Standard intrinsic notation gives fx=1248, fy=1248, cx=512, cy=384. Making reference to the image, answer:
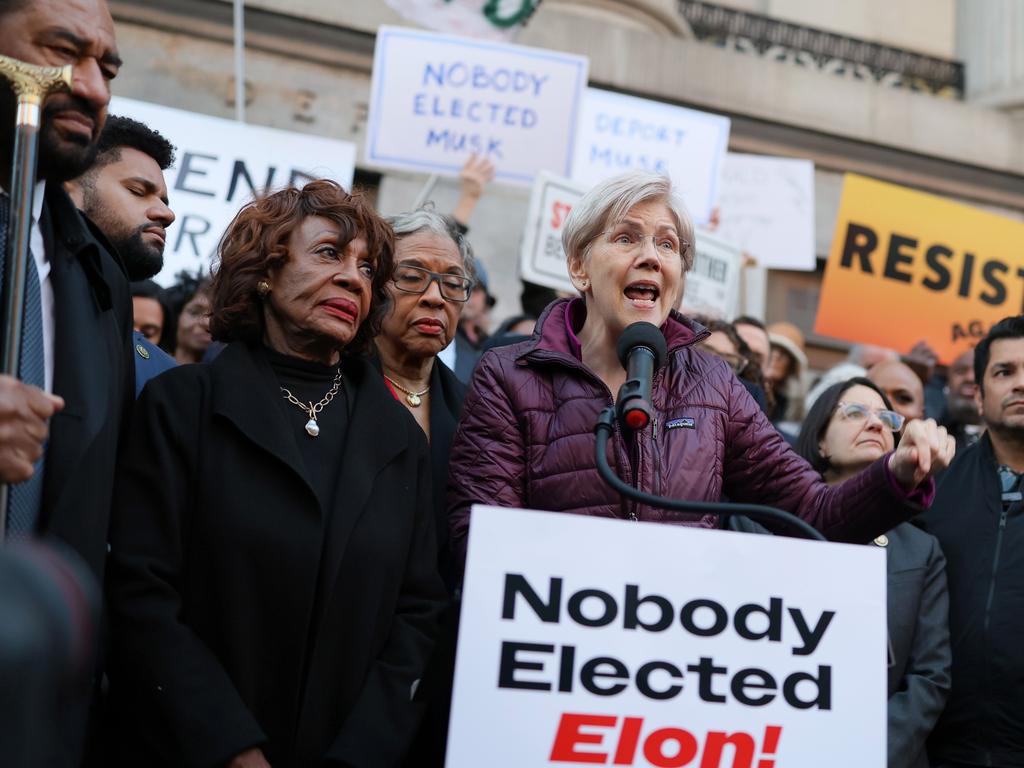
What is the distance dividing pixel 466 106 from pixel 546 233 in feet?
3.40

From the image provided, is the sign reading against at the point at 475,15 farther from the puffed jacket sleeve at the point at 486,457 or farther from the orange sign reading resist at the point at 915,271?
the puffed jacket sleeve at the point at 486,457

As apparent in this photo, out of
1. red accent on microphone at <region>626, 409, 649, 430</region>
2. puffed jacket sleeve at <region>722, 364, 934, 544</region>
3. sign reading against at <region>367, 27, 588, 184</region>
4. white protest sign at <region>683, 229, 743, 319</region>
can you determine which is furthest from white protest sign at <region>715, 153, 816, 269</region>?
red accent on microphone at <region>626, 409, 649, 430</region>

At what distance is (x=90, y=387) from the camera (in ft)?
7.32

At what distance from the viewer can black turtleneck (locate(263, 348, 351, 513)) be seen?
2.65m

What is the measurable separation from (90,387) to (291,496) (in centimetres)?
51

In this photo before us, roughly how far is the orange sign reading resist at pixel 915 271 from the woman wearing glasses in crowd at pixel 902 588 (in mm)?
2342

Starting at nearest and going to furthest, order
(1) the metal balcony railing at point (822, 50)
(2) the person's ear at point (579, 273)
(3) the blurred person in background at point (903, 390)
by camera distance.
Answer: (2) the person's ear at point (579, 273) < (3) the blurred person in background at point (903, 390) < (1) the metal balcony railing at point (822, 50)

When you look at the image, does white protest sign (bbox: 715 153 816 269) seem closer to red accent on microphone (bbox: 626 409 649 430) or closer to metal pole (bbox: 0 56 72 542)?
red accent on microphone (bbox: 626 409 649 430)

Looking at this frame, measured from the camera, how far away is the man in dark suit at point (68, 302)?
2.16m

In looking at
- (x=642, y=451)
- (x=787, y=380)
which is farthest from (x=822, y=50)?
(x=642, y=451)

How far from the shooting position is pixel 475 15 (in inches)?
272

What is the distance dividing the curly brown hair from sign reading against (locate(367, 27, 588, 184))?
357 centimetres

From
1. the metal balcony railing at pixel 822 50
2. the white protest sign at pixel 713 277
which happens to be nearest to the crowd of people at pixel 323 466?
the white protest sign at pixel 713 277

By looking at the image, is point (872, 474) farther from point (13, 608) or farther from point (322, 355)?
point (13, 608)
